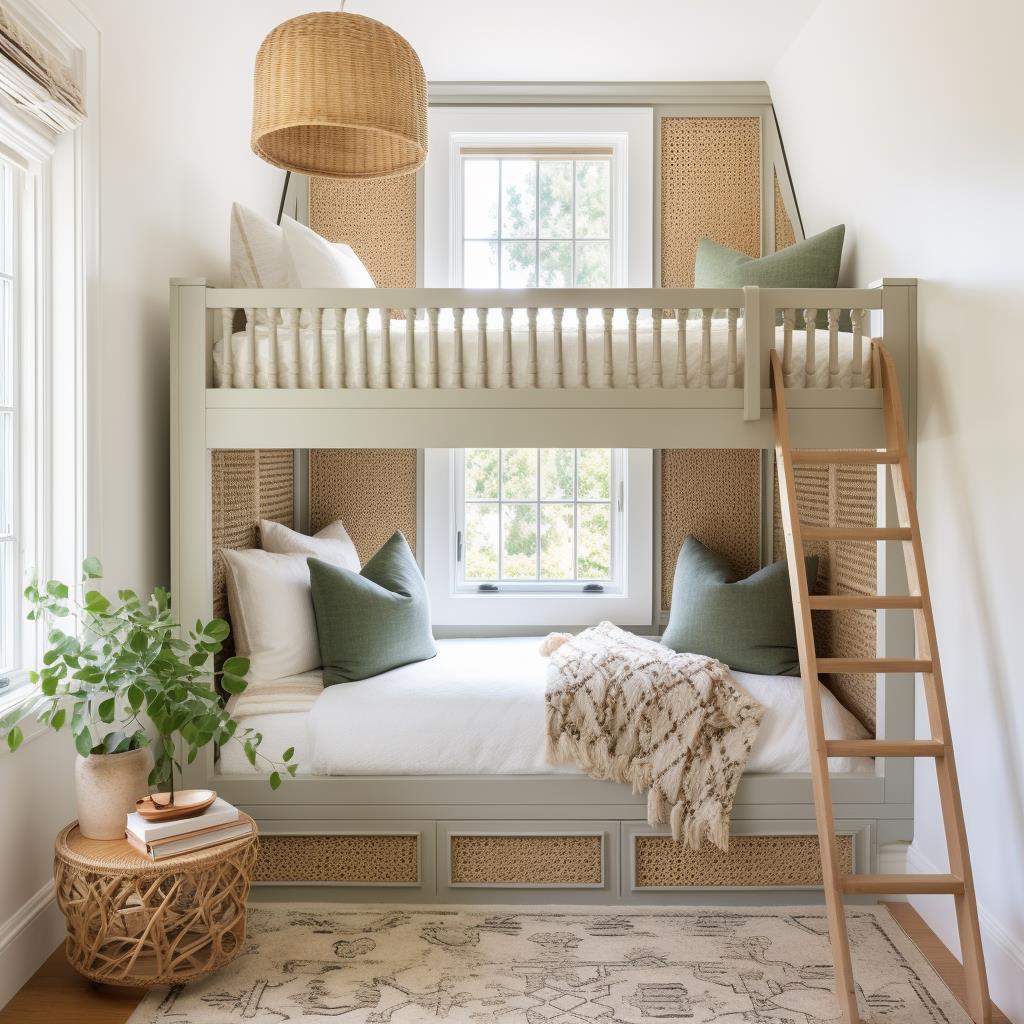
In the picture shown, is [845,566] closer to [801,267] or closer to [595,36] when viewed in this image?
[801,267]

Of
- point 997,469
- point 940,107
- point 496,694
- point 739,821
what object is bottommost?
point 739,821

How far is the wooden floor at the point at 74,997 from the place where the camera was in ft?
7.27

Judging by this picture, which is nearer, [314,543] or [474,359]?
[474,359]

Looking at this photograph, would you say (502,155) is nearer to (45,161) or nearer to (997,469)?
(45,161)

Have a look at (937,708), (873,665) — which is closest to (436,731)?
(873,665)

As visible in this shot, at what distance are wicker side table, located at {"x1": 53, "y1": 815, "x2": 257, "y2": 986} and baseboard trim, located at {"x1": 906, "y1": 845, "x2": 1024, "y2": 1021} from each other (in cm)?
183

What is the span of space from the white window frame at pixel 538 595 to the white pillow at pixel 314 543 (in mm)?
390

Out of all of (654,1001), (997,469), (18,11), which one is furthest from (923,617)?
(18,11)

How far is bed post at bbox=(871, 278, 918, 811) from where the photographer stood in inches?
108

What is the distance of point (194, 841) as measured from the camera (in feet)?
7.48

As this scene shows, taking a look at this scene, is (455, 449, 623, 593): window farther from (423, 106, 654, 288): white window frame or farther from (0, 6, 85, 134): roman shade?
(0, 6, 85, 134): roman shade

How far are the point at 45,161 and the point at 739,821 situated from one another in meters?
2.55

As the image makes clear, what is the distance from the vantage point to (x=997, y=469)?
2316 mm

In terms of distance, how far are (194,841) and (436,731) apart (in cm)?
77
